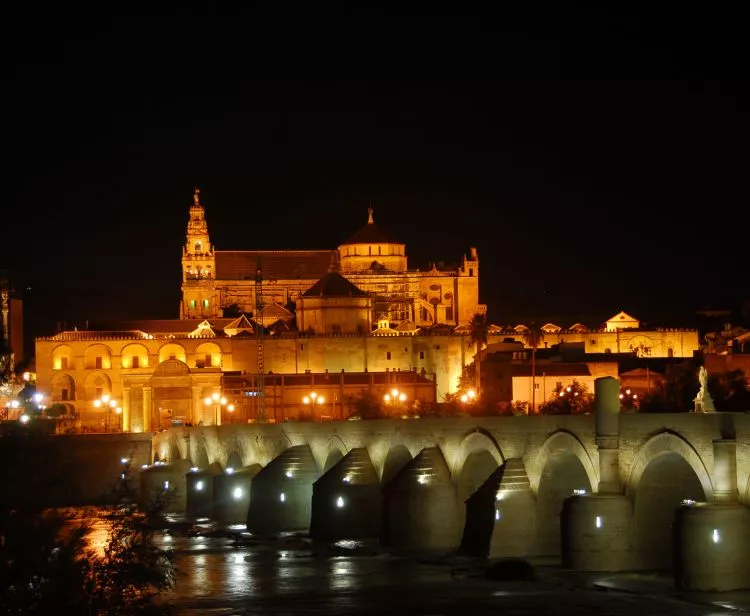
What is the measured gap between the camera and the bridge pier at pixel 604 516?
39.4 m

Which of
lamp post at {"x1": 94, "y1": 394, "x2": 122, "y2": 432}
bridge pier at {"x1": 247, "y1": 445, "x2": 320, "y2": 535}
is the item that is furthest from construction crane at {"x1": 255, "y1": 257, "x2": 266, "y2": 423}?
bridge pier at {"x1": 247, "y1": 445, "x2": 320, "y2": 535}

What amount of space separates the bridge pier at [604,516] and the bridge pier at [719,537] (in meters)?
4.07

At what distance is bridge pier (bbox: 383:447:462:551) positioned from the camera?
1939 inches

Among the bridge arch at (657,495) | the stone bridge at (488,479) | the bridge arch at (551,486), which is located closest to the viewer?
the stone bridge at (488,479)

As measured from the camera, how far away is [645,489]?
131 ft

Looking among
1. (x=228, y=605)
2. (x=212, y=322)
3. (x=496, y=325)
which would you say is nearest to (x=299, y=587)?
(x=228, y=605)

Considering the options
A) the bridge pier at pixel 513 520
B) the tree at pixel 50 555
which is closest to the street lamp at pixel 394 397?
the bridge pier at pixel 513 520

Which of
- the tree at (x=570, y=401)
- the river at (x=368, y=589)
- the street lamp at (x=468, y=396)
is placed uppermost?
the street lamp at (x=468, y=396)

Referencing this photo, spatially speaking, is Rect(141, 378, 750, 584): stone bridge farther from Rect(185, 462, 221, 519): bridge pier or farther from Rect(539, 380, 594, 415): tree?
Rect(539, 380, 594, 415): tree

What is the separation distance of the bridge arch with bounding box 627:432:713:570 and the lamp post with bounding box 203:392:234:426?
Answer: 62.1 m

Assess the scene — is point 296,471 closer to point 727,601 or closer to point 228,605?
point 228,605

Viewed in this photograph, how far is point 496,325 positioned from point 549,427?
288 feet

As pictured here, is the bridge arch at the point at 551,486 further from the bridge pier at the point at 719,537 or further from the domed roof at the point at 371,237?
the domed roof at the point at 371,237

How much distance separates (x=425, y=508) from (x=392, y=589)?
6.98m
